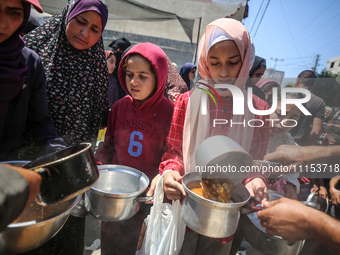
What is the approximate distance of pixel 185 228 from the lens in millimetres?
1671

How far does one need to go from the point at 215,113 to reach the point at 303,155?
0.81 meters

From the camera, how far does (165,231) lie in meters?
1.66

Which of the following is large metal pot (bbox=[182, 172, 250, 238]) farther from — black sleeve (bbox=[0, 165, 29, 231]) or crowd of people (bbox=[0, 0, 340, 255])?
black sleeve (bbox=[0, 165, 29, 231])

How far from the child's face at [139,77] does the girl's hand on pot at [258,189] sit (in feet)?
3.83

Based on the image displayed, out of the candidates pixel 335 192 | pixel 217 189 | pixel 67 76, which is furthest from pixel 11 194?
pixel 335 192

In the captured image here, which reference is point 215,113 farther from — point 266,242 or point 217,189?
point 266,242

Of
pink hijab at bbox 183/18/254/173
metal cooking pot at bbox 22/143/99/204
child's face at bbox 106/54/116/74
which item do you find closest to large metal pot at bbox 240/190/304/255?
pink hijab at bbox 183/18/254/173

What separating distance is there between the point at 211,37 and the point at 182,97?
1.69ft

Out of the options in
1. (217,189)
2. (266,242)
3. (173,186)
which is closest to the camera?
(217,189)

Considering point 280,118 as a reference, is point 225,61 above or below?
above

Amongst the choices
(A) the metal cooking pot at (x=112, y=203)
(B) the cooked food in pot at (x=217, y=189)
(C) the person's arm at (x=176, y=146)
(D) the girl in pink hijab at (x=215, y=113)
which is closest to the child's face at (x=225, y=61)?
(D) the girl in pink hijab at (x=215, y=113)

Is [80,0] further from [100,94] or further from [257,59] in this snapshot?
[257,59]

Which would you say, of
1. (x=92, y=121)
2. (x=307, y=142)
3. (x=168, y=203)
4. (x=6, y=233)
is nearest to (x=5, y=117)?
(x=92, y=121)

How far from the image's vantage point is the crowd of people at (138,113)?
1.35 m
